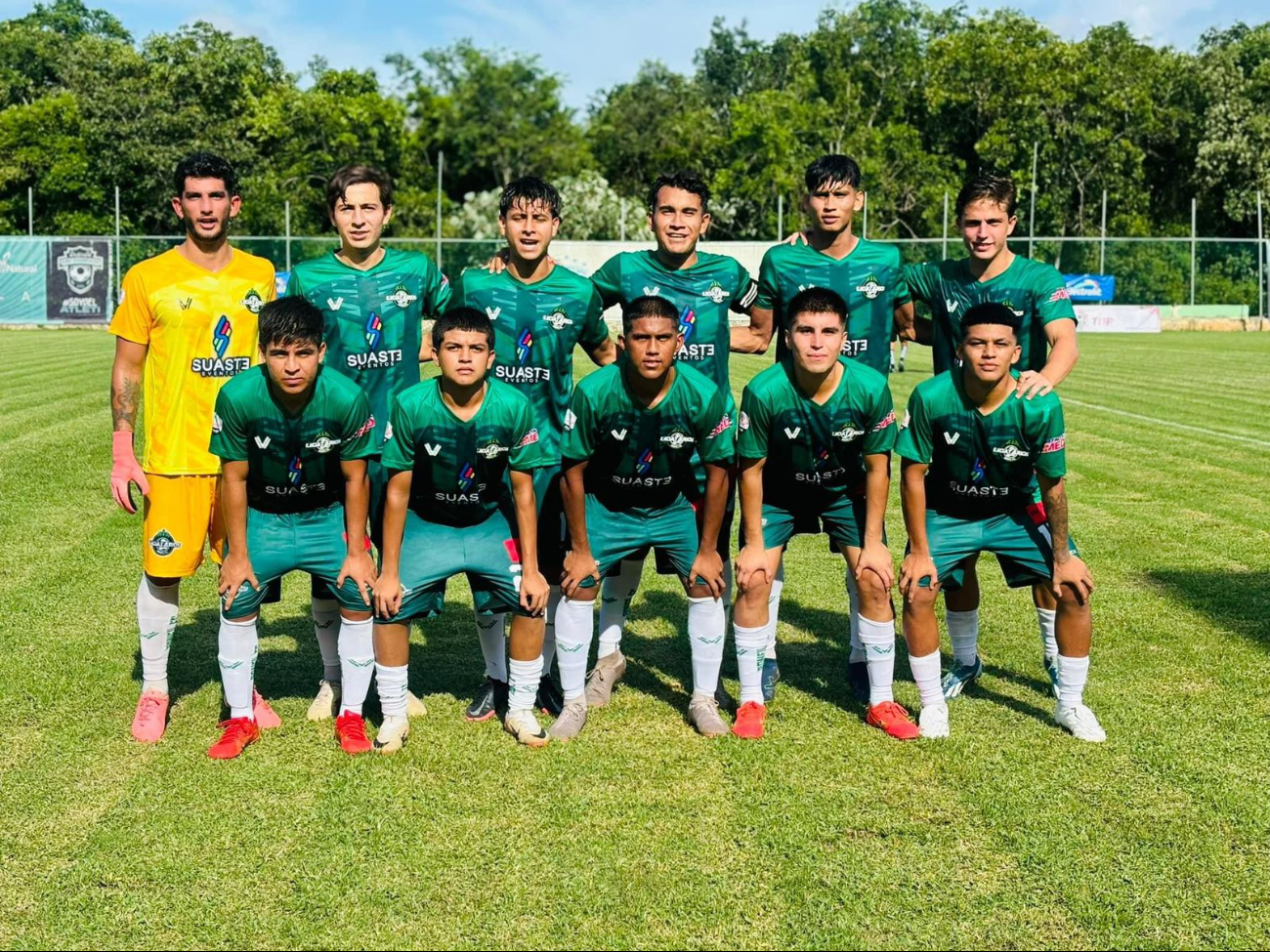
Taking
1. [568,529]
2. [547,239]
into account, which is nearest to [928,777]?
[568,529]

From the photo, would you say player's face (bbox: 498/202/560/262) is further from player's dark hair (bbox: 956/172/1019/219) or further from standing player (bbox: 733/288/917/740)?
player's dark hair (bbox: 956/172/1019/219)

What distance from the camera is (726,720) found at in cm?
557

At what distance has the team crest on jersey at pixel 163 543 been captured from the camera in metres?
5.34

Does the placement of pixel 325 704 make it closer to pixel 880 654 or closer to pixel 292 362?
pixel 292 362

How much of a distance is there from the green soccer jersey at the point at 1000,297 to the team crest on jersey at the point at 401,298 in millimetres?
2334

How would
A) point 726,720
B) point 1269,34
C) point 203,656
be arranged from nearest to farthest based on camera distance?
point 726,720 → point 203,656 → point 1269,34

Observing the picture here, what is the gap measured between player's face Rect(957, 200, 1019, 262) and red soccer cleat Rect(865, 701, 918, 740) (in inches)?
82.1

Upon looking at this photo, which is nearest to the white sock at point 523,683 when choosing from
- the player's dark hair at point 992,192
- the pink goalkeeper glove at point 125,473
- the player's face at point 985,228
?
the pink goalkeeper glove at point 125,473

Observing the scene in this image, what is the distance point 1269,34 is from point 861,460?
7149cm

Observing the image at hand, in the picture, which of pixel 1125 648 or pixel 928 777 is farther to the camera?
pixel 1125 648

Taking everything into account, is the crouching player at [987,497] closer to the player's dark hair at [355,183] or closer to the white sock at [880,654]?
the white sock at [880,654]

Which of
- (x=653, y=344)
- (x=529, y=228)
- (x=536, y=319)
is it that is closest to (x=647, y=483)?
(x=653, y=344)

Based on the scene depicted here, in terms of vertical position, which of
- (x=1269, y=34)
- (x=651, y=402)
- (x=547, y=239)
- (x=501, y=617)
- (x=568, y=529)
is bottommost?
(x=501, y=617)

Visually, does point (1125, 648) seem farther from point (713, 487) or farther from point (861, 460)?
point (713, 487)
